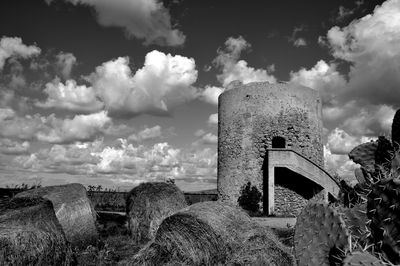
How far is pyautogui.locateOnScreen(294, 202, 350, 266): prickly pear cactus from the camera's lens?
3229mm

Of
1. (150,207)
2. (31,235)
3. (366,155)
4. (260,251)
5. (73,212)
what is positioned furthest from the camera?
(150,207)

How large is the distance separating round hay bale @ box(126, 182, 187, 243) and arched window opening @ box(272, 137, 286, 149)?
34.3 feet

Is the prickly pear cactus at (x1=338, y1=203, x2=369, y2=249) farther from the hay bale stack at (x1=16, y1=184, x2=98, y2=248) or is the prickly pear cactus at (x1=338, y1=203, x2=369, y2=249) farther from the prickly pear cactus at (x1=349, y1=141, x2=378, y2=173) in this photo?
the hay bale stack at (x1=16, y1=184, x2=98, y2=248)

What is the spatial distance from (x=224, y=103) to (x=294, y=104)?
360cm

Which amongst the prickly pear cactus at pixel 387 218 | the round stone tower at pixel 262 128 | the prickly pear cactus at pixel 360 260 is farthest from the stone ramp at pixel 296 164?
Result: the prickly pear cactus at pixel 360 260

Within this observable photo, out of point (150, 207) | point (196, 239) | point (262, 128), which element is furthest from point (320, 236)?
point (262, 128)

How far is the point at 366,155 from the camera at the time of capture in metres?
4.30

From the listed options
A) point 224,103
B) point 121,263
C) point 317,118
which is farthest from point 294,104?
point 121,263

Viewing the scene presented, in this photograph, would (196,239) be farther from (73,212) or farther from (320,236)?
(73,212)

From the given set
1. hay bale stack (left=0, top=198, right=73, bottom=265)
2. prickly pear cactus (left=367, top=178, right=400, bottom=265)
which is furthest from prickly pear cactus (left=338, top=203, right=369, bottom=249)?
hay bale stack (left=0, top=198, right=73, bottom=265)

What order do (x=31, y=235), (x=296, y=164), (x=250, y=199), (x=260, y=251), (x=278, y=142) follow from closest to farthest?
(x=31, y=235) → (x=260, y=251) → (x=296, y=164) → (x=250, y=199) → (x=278, y=142)

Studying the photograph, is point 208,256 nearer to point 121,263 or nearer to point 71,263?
point 121,263

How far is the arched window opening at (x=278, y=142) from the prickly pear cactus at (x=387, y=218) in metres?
15.9

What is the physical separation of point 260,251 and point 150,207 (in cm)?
399
